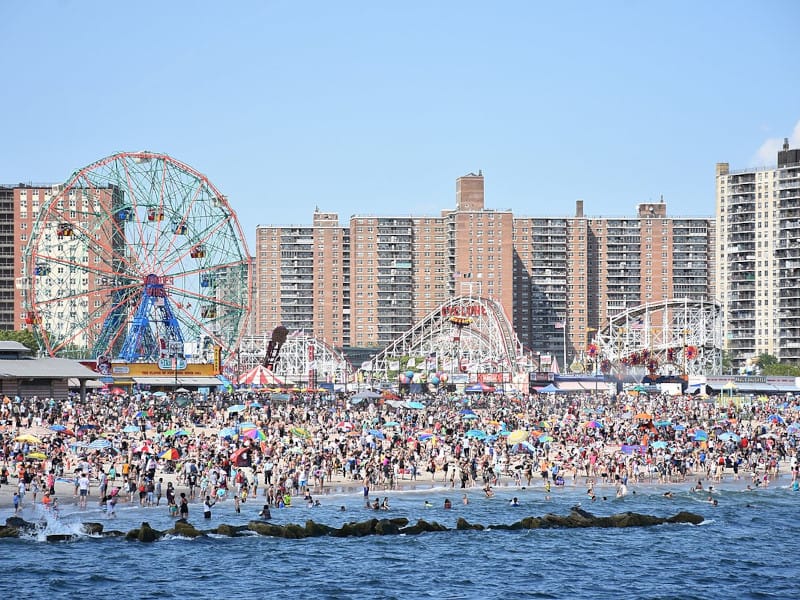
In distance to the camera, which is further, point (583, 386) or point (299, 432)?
point (583, 386)

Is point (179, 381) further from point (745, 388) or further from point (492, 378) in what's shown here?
point (745, 388)

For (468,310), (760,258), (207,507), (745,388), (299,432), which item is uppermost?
(760,258)

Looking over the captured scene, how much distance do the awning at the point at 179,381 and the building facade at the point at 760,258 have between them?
299ft

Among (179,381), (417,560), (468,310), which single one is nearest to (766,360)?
(468,310)

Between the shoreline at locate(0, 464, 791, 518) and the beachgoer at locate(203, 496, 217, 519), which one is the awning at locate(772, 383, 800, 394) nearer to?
the shoreline at locate(0, 464, 791, 518)

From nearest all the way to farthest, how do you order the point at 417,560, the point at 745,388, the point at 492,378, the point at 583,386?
the point at 417,560
the point at 745,388
the point at 583,386
the point at 492,378

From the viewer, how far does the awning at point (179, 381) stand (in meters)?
105

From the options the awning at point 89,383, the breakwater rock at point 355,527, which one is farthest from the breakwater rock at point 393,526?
the awning at point 89,383

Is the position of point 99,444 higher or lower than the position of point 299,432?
higher

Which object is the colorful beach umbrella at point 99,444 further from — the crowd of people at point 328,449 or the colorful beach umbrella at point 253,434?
the colorful beach umbrella at point 253,434

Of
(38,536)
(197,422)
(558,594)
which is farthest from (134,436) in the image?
(558,594)

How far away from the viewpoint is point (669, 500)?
61094 mm

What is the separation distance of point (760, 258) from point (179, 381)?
→ 4107 inches

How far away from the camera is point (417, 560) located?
46.9 m
